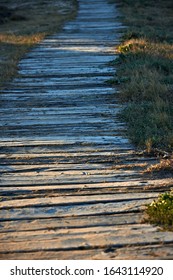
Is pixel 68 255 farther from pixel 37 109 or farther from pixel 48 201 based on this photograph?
pixel 37 109

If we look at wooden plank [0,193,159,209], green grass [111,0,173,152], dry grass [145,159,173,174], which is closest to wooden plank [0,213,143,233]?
wooden plank [0,193,159,209]

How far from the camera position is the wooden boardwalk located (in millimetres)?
3932

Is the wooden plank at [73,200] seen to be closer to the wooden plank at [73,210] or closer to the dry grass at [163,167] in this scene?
the wooden plank at [73,210]

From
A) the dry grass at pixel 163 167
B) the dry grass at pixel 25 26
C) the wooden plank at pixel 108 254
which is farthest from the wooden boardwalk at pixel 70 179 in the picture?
the dry grass at pixel 25 26

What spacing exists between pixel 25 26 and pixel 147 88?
1616cm

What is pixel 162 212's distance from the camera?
13.9ft

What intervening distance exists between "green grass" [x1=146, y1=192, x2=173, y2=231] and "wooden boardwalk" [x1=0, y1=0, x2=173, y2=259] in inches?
3.8

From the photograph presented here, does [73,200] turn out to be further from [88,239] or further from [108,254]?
[108,254]

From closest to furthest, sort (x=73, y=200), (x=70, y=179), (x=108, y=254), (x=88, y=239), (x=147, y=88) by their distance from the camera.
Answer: (x=108, y=254)
(x=88, y=239)
(x=73, y=200)
(x=70, y=179)
(x=147, y=88)

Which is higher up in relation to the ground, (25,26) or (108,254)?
(25,26)

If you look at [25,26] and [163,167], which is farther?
[25,26]

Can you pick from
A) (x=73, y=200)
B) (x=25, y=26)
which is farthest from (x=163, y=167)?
(x=25, y=26)

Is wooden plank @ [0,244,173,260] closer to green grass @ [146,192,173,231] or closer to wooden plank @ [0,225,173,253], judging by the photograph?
wooden plank @ [0,225,173,253]
